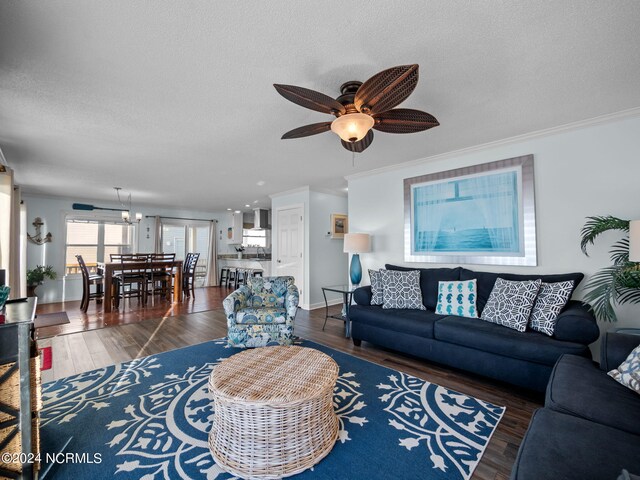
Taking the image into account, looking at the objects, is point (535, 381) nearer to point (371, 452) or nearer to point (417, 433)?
point (417, 433)

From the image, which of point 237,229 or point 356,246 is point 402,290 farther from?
point 237,229

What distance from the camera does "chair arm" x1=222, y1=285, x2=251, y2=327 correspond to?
10.8ft

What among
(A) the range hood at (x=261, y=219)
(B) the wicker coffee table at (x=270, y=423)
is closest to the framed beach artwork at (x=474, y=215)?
(B) the wicker coffee table at (x=270, y=423)

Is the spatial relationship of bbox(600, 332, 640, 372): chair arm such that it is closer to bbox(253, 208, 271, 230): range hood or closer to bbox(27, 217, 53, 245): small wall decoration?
bbox(253, 208, 271, 230): range hood

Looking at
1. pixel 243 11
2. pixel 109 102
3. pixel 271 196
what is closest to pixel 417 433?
pixel 243 11

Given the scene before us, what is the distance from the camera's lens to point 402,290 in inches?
136

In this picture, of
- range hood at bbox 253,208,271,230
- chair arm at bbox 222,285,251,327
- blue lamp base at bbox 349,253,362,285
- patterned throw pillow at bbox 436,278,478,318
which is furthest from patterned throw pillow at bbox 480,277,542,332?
range hood at bbox 253,208,271,230

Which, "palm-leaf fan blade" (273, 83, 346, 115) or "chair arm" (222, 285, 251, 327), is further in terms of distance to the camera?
"chair arm" (222, 285, 251, 327)

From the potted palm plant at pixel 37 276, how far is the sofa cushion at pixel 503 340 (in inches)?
307

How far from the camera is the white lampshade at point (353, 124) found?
1.98 metres

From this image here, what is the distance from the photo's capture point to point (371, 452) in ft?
5.59

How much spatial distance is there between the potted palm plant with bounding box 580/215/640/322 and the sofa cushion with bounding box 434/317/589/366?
1.57 feet

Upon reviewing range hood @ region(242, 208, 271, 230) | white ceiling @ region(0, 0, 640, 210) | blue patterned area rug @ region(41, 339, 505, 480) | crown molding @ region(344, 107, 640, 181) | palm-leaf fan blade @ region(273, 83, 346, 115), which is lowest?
blue patterned area rug @ region(41, 339, 505, 480)

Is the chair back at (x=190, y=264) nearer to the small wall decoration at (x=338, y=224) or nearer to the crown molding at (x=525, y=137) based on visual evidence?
the small wall decoration at (x=338, y=224)
